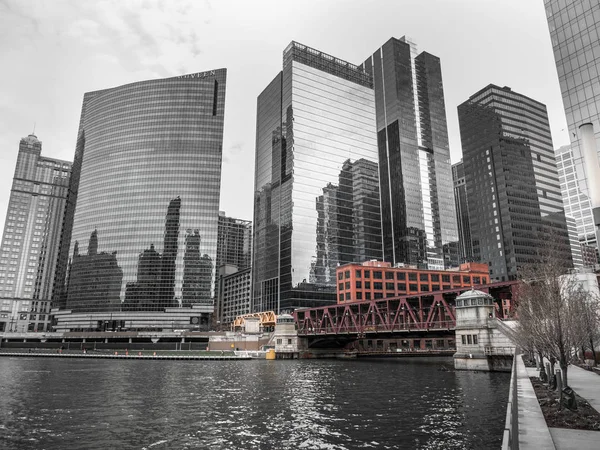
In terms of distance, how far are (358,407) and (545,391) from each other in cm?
1424

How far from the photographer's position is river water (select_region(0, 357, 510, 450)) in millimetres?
24656

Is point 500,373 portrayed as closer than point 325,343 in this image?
Yes

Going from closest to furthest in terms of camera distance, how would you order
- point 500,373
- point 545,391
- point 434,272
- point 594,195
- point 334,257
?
point 545,391 < point 594,195 < point 500,373 < point 434,272 < point 334,257

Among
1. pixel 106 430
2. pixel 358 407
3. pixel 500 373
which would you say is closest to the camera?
pixel 106 430

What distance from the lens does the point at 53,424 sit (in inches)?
1156

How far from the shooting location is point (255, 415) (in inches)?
1309

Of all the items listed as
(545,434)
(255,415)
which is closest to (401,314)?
(255,415)

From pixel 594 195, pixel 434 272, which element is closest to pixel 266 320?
pixel 434 272

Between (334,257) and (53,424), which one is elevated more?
(334,257)

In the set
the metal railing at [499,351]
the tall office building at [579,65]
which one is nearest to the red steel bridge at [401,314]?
the metal railing at [499,351]

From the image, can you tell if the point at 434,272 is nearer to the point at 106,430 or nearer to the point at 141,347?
the point at 141,347

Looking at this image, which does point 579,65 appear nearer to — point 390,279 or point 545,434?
point 545,434

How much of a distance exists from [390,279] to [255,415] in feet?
475

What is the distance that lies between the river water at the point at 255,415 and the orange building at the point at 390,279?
109942mm
